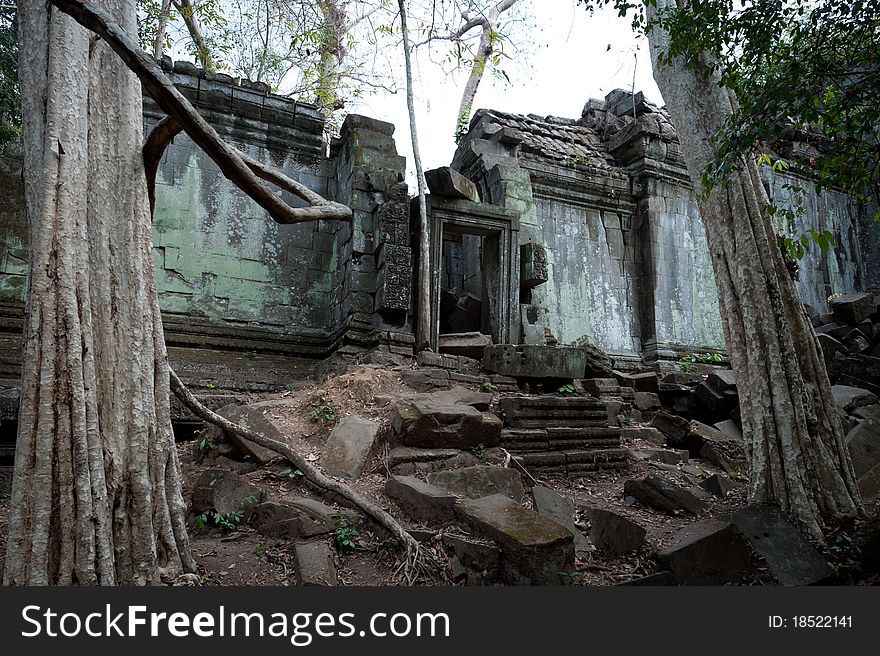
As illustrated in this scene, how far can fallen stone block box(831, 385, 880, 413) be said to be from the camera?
5625 mm

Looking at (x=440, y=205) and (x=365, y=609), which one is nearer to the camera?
(x=365, y=609)

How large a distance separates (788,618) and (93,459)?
2982mm

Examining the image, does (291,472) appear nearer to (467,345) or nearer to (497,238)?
(467,345)

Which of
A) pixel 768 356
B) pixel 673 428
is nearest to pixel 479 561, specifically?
pixel 768 356

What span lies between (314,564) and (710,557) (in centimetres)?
216

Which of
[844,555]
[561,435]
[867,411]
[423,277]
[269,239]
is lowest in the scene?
[844,555]

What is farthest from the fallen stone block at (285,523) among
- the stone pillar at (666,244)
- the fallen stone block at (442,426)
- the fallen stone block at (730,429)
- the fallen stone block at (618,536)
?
the stone pillar at (666,244)

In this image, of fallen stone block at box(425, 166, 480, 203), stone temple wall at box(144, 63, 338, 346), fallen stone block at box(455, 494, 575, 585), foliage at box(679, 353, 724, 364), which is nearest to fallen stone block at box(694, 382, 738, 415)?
foliage at box(679, 353, 724, 364)

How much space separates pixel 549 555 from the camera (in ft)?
9.35

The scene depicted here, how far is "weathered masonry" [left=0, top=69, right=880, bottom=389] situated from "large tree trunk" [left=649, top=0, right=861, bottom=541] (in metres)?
1.62

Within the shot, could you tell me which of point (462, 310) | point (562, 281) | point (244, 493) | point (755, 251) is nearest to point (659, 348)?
point (562, 281)

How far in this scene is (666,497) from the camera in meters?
4.27

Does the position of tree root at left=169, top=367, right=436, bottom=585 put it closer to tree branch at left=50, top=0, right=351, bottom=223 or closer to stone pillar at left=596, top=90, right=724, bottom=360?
tree branch at left=50, top=0, right=351, bottom=223

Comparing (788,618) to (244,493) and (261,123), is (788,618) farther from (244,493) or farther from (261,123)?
(261,123)
